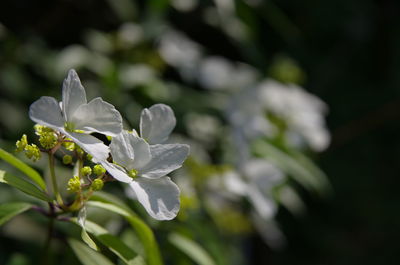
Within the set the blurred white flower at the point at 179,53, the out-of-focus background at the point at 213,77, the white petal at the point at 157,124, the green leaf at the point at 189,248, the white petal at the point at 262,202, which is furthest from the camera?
the blurred white flower at the point at 179,53

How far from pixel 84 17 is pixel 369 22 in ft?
4.12

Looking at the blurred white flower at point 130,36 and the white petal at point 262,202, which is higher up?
the blurred white flower at point 130,36

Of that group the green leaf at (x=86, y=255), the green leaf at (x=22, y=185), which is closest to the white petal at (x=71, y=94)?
the green leaf at (x=22, y=185)

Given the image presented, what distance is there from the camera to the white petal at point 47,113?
605mm

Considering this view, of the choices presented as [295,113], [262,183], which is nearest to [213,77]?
[295,113]

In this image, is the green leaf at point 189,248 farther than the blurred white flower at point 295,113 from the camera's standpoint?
No

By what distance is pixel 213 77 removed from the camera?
169 cm

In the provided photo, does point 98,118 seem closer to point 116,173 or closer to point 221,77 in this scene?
point 116,173

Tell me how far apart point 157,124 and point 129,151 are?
78 mm

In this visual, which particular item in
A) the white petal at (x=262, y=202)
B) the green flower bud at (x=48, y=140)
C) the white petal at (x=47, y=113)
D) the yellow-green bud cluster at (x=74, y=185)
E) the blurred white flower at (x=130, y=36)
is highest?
the blurred white flower at (x=130, y=36)

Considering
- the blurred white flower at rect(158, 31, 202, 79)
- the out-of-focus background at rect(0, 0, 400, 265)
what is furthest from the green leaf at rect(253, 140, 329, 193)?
the blurred white flower at rect(158, 31, 202, 79)

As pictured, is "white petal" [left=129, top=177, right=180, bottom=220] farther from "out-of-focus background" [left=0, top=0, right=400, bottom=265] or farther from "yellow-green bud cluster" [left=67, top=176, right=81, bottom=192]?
"out-of-focus background" [left=0, top=0, right=400, bottom=265]

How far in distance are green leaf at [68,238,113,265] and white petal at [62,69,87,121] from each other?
0.23 m

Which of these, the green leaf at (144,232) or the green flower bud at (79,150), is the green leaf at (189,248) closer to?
the green leaf at (144,232)
